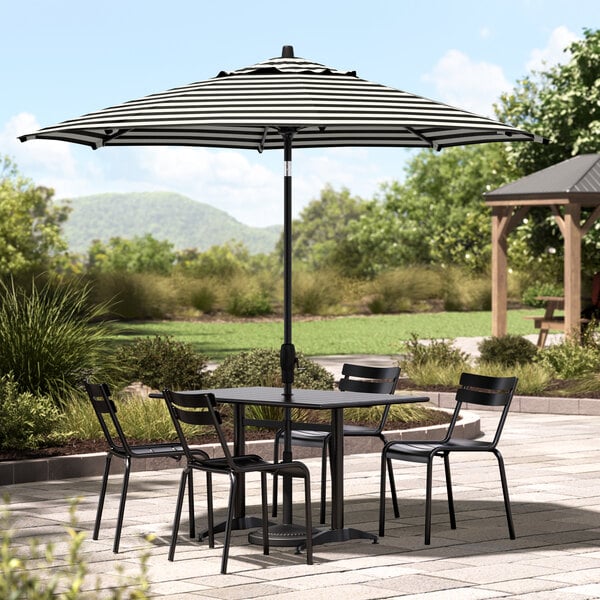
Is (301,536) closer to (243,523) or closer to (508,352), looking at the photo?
(243,523)

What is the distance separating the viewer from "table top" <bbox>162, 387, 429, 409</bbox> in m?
7.05

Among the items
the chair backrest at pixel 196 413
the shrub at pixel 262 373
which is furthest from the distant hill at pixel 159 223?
the chair backrest at pixel 196 413

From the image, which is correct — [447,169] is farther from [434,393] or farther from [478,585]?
[478,585]

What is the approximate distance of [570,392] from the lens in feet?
46.8

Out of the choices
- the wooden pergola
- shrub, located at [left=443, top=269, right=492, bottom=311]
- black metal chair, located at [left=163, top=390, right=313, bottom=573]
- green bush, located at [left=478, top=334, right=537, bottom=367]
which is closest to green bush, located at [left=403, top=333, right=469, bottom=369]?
green bush, located at [left=478, top=334, right=537, bottom=367]

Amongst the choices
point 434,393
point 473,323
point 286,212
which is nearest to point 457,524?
point 286,212

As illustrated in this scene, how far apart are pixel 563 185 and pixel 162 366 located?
316 inches

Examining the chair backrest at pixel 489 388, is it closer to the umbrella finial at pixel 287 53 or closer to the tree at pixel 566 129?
the umbrella finial at pixel 287 53

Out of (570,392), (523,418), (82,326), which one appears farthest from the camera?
(570,392)

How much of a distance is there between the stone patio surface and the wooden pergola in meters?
7.76

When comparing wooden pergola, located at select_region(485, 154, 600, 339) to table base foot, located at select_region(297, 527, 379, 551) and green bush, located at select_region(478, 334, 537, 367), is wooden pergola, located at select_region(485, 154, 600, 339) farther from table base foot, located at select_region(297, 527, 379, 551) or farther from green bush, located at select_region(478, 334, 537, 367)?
table base foot, located at select_region(297, 527, 379, 551)

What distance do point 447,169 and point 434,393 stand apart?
43458 mm

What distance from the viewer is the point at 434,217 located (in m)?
53.5

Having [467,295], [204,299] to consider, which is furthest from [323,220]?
[204,299]
